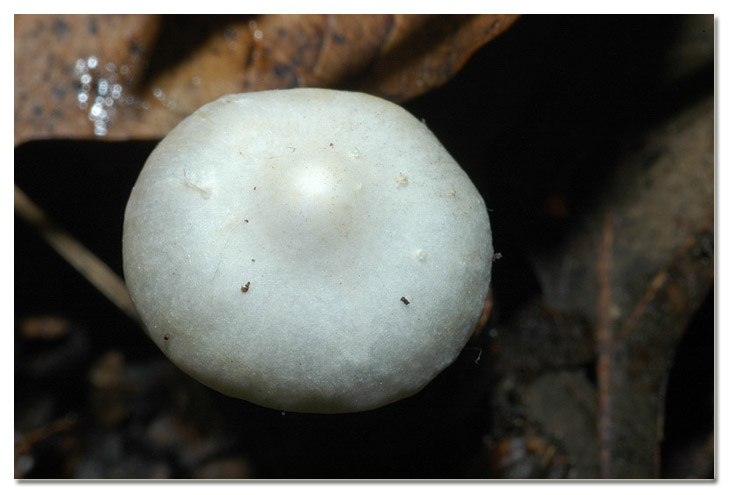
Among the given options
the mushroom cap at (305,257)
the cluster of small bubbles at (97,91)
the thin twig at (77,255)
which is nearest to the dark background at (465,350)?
the thin twig at (77,255)

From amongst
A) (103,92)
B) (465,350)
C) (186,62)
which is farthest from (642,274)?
(103,92)

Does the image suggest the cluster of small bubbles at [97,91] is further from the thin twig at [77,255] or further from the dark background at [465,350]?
the thin twig at [77,255]

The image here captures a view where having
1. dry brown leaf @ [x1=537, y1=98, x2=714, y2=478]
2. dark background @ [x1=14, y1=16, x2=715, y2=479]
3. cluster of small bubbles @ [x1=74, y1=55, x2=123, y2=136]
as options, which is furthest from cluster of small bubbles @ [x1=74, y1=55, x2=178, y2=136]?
dry brown leaf @ [x1=537, y1=98, x2=714, y2=478]

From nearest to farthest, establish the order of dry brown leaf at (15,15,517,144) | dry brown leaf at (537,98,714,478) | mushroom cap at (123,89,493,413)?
mushroom cap at (123,89,493,413)
dry brown leaf at (15,15,517,144)
dry brown leaf at (537,98,714,478)

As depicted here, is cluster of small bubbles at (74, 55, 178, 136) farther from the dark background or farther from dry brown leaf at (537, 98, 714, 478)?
dry brown leaf at (537, 98, 714, 478)

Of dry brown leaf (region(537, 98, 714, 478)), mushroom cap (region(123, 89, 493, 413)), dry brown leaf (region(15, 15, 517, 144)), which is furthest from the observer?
dry brown leaf (region(537, 98, 714, 478))

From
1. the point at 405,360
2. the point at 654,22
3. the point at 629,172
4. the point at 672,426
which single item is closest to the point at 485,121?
the point at 629,172

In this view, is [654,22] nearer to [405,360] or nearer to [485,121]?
[485,121]
